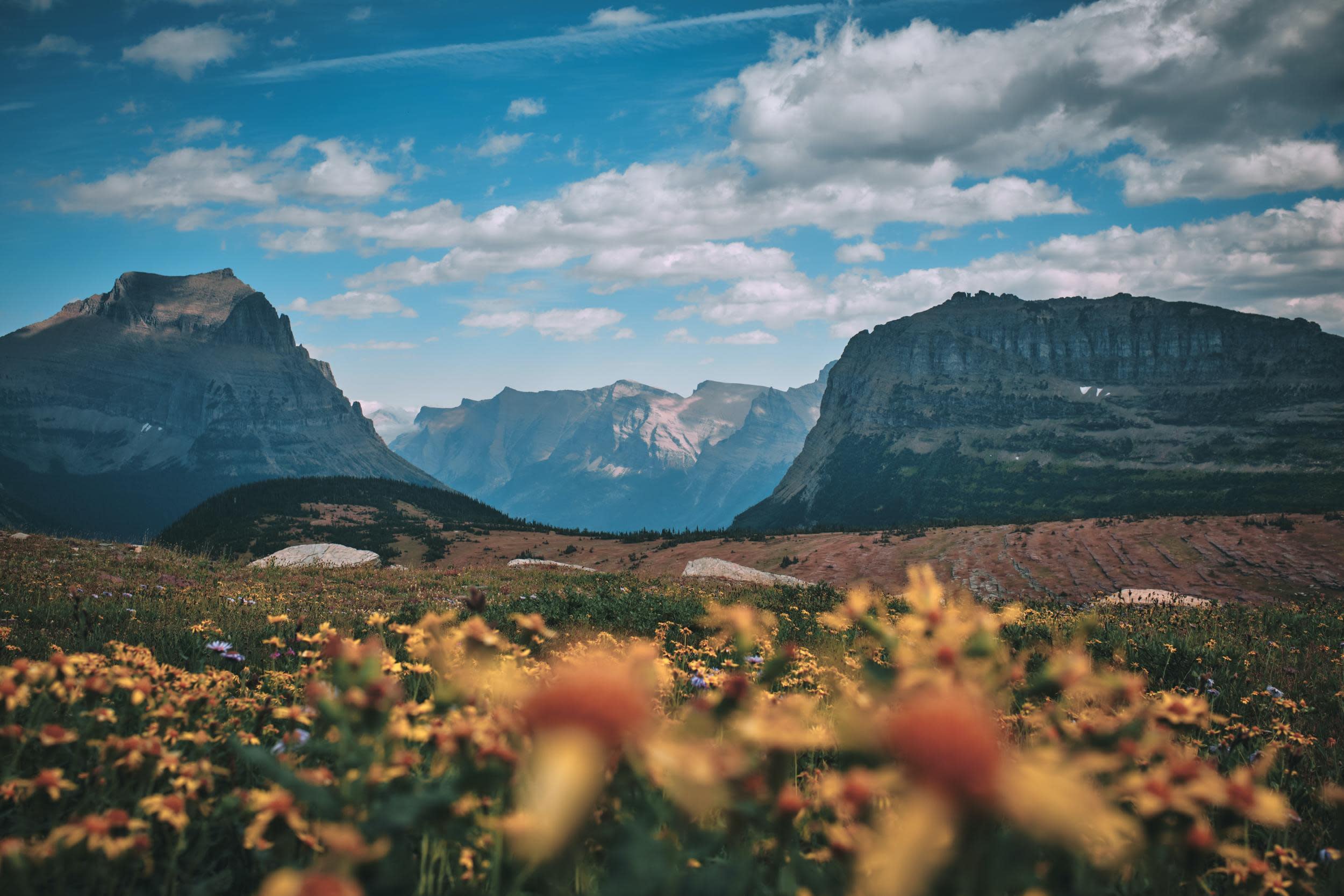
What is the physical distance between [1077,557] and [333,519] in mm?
78513

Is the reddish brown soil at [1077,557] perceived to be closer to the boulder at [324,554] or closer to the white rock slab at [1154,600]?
the white rock slab at [1154,600]

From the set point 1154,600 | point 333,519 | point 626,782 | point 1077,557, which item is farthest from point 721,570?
point 333,519

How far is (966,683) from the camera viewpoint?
1.50 m

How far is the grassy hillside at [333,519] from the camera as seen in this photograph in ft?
212

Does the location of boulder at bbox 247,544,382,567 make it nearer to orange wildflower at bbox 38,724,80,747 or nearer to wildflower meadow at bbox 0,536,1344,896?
wildflower meadow at bbox 0,536,1344,896

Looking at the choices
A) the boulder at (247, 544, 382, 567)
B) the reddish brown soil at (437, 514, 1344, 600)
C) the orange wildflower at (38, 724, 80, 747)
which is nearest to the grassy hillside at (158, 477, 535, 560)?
the boulder at (247, 544, 382, 567)

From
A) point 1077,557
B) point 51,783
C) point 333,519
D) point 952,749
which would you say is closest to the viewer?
point 952,749

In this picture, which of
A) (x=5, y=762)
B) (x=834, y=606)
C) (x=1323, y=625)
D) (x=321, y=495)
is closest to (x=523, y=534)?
(x=321, y=495)

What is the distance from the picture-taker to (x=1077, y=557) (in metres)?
33.1

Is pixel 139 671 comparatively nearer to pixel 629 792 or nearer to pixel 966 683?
pixel 629 792

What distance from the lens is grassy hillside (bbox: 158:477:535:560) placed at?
64.5 metres

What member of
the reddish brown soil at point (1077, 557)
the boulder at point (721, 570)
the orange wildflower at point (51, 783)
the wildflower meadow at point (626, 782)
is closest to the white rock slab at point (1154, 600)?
the reddish brown soil at point (1077, 557)

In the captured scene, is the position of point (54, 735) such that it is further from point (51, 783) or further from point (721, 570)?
point (721, 570)

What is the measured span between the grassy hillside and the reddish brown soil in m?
25.3
